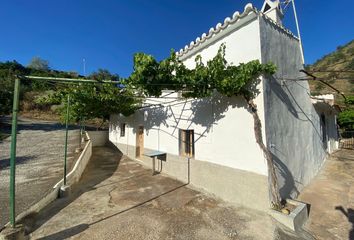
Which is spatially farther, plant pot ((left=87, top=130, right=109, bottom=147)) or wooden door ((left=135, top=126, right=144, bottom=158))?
plant pot ((left=87, top=130, right=109, bottom=147))

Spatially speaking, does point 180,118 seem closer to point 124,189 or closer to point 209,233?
point 124,189

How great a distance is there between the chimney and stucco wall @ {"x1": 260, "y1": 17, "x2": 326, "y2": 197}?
0.60 m

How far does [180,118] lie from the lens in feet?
31.1

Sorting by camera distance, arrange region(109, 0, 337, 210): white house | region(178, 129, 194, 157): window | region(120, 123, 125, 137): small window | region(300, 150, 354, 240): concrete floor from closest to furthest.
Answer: region(300, 150, 354, 240): concrete floor < region(109, 0, 337, 210): white house < region(178, 129, 194, 157): window < region(120, 123, 125, 137): small window

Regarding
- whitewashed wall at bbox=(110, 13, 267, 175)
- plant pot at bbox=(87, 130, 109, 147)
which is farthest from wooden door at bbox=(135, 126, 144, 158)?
plant pot at bbox=(87, 130, 109, 147)

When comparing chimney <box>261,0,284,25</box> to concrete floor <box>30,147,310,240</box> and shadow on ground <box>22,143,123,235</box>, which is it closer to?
concrete floor <box>30,147,310,240</box>

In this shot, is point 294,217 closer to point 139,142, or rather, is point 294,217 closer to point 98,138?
point 139,142

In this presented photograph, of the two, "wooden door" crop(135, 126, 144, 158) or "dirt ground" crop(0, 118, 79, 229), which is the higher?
"wooden door" crop(135, 126, 144, 158)

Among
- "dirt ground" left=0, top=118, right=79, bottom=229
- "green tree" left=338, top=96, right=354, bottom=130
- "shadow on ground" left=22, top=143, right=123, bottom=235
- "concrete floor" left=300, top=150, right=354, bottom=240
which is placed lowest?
"concrete floor" left=300, top=150, right=354, bottom=240

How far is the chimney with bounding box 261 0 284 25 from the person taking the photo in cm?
762

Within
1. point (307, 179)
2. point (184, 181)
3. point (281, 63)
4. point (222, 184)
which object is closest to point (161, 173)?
point (184, 181)

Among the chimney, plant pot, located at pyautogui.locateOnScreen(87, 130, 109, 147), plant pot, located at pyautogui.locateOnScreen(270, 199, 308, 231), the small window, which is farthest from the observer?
plant pot, located at pyautogui.locateOnScreen(87, 130, 109, 147)

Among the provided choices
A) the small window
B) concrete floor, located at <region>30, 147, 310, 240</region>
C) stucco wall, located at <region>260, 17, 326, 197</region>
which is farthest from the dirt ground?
stucco wall, located at <region>260, 17, 326, 197</region>

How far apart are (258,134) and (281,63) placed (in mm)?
3162
